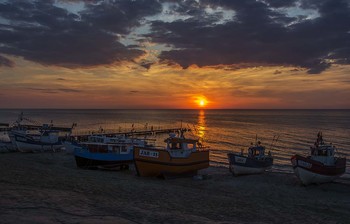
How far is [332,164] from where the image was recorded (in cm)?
2911

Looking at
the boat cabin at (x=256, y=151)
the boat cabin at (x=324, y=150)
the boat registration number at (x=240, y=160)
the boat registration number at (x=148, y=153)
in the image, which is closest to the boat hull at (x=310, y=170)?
the boat cabin at (x=324, y=150)

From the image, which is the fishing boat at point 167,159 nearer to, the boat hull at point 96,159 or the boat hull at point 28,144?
the boat hull at point 96,159

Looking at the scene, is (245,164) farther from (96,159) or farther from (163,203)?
(163,203)

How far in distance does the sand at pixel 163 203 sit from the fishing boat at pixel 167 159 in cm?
92

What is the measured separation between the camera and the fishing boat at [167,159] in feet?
93.0

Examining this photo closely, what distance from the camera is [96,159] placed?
1275 inches

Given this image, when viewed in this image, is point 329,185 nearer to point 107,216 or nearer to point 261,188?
point 261,188

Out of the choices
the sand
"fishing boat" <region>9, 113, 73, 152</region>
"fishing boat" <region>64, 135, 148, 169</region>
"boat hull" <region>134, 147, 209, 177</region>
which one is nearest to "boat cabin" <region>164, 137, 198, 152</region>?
"boat hull" <region>134, 147, 209, 177</region>

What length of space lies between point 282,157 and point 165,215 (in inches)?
1456

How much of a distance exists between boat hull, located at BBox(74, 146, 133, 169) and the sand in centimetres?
632

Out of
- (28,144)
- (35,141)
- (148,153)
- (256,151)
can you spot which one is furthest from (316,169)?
(28,144)

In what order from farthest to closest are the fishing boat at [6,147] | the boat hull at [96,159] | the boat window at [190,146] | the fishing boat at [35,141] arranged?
the fishing boat at [6,147] → the fishing boat at [35,141] → the boat hull at [96,159] → the boat window at [190,146]

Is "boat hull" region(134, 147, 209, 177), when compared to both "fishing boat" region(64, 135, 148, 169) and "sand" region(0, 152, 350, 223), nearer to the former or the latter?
"sand" region(0, 152, 350, 223)

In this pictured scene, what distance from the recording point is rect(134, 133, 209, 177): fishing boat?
28.4 m
